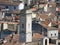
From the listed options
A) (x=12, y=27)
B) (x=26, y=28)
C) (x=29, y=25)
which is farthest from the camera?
(x=12, y=27)

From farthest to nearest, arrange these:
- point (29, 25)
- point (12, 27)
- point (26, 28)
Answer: point (12, 27) < point (29, 25) < point (26, 28)

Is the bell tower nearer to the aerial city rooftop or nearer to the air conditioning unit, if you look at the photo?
the aerial city rooftop

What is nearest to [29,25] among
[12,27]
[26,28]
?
[26,28]

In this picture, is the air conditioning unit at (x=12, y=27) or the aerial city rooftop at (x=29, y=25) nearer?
the aerial city rooftop at (x=29, y=25)

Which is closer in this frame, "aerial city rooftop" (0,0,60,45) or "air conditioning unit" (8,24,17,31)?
"aerial city rooftop" (0,0,60,45)

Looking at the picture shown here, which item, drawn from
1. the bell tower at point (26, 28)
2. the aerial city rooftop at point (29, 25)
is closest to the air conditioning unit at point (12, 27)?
the aerial city rooftop at point (29, 25)

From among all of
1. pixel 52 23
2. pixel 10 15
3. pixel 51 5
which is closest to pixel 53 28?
pixel 52 23

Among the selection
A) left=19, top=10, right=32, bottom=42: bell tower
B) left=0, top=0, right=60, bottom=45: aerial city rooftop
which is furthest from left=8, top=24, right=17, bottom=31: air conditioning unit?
left=19, top=10, right=32, bottom=42: bell tower

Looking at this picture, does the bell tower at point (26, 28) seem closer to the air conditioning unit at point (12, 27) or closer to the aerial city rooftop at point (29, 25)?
the aerial city rooftop at point (29, 25)

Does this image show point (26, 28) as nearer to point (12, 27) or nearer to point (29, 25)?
point (29, 25)

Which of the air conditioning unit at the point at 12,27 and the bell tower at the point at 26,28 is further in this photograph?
the air conditioning unit at the point at 12,27

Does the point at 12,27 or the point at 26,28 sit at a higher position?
the point at 26,28
